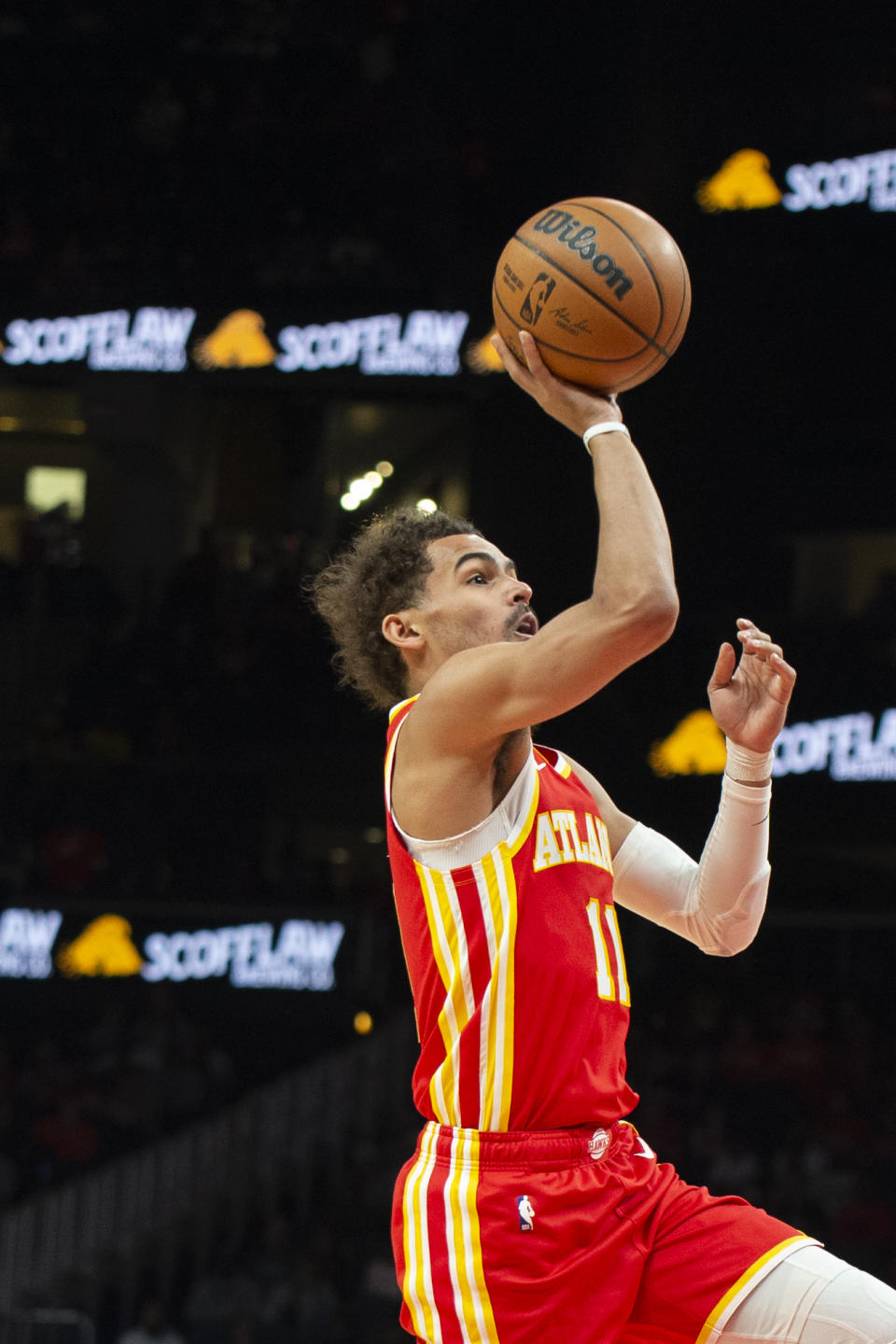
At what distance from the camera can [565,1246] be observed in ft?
8.04

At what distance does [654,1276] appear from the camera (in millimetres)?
2508

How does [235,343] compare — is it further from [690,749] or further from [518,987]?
[518,987]

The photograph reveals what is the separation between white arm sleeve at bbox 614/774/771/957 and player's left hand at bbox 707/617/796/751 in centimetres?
13

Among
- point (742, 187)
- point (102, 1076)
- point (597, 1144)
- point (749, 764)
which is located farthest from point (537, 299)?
point (102, 1076)

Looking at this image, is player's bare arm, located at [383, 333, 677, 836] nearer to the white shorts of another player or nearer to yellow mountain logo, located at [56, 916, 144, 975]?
the white shorts of another player

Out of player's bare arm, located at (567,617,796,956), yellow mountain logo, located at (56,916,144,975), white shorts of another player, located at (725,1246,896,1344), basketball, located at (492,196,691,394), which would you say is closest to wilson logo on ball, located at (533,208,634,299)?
basketball, located at (492,196,691,394)

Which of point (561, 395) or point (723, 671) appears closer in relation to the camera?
point (561, 395)

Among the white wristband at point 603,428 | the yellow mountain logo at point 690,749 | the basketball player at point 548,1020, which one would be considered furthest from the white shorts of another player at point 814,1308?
the yellow mountain logo at point 690,749

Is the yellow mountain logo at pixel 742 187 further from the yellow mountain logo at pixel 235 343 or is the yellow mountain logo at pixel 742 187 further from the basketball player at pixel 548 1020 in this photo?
the basketball player at pixel 548 1020

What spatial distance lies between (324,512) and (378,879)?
8.38 feet

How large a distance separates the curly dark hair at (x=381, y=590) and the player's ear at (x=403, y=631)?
3 cm

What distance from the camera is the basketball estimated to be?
2656 mm

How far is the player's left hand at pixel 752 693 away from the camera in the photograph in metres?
2.75

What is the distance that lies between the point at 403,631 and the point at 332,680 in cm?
783
